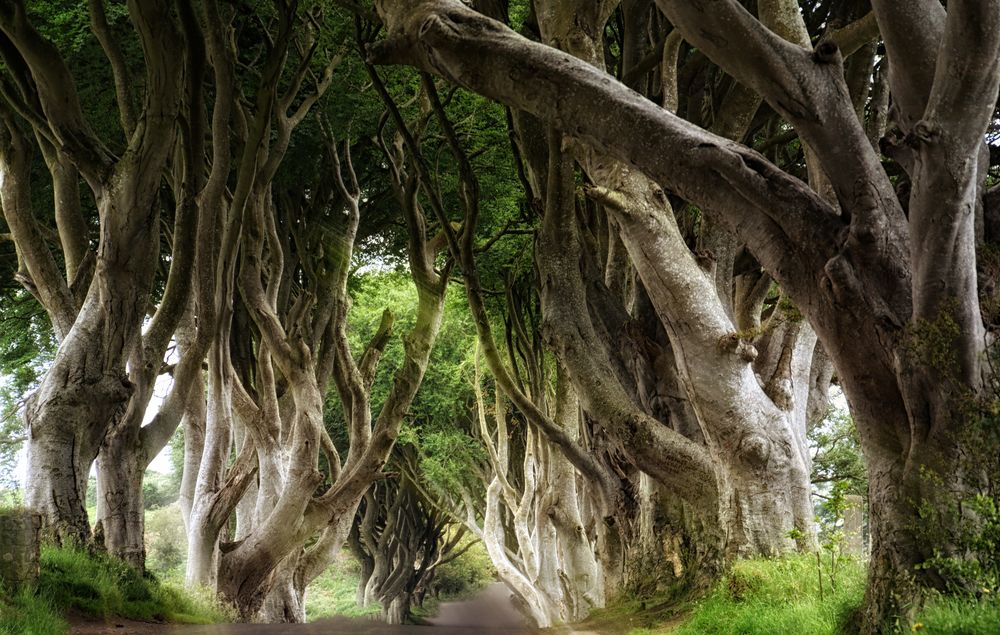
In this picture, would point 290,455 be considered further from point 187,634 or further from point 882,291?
point 882,291

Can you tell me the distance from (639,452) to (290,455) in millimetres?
7021

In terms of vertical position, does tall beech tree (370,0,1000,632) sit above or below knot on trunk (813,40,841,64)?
below

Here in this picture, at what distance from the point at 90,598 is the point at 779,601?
5578mm

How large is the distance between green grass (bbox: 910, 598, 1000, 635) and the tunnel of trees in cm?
20

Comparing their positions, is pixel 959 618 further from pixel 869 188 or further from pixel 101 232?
pixel 101 232

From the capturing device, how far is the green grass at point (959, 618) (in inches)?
138

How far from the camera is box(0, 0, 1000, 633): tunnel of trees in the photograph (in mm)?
4246

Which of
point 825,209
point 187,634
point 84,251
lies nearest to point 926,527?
point 825,209

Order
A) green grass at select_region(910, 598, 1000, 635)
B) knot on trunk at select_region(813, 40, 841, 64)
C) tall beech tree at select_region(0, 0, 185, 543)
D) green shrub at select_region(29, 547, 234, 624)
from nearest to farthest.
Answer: green grass at select_region(910, 598, 1000, 635)
knot on trunk at select_region(813, 40, 841, 64)
green shrub at select_region(29, 547, 234, 624)
tall beech tree at select_region(0, 0, 185, 543)

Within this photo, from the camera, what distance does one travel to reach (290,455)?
1291cm

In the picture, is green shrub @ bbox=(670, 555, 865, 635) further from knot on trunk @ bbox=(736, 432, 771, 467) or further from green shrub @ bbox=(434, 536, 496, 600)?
green shrub @ bbox=(434, 536, 496, 600)

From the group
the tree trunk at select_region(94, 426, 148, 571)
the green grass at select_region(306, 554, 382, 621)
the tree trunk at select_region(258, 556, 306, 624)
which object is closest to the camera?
the tree trunk at select_region(94, 426, 148, 571)

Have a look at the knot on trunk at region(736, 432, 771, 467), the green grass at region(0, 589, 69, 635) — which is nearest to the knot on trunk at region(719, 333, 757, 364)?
the knot on trunk at region(736, 432, 771, 467)

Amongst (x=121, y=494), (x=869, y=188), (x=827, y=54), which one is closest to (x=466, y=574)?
(x=121, y=494)
